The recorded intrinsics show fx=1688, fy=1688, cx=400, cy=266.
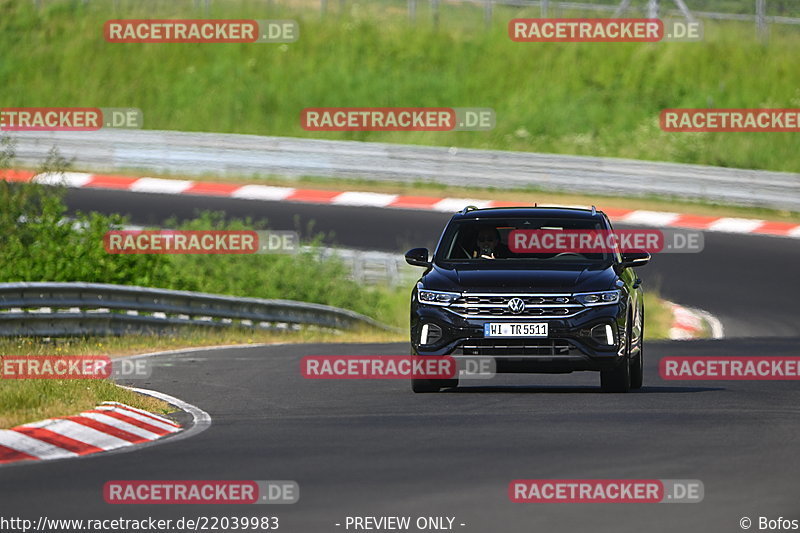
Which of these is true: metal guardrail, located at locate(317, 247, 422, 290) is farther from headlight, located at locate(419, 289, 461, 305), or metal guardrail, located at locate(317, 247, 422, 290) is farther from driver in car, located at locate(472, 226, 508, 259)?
headlight, located at locate(419, 289, 461, 305)

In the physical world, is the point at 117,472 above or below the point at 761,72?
below

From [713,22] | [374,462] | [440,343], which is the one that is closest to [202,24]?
[713,22]

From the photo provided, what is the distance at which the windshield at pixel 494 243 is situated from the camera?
15047 millimetres

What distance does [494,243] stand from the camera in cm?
1523

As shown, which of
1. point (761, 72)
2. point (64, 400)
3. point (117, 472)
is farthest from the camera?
point (761, 72)

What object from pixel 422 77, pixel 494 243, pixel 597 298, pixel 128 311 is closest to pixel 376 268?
pixel 128 311

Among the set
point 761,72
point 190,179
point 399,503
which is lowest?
point 399,503

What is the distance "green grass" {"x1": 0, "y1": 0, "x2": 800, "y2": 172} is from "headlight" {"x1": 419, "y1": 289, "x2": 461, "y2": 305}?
26.7 meters

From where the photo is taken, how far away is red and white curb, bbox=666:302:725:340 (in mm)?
27375

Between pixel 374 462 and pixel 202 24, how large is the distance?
37332mm

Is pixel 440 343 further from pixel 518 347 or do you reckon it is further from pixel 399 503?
pixel 399 503

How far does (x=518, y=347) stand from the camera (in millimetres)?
14141

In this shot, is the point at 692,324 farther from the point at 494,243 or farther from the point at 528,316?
the point at 528,316

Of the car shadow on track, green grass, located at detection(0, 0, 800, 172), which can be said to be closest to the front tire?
the car shadow on track
